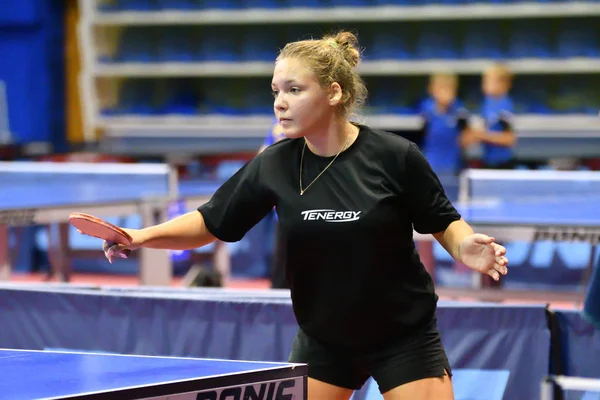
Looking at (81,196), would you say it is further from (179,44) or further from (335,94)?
(179,44)

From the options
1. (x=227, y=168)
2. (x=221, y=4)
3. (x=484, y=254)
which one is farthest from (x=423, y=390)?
(x=221, y=4)

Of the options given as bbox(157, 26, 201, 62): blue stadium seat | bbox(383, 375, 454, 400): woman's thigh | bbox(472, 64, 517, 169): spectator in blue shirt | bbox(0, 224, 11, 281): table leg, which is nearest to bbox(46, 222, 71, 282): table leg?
bbox(0, 224, 11, 281): table leg

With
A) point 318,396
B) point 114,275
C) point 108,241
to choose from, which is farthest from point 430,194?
point 114,275

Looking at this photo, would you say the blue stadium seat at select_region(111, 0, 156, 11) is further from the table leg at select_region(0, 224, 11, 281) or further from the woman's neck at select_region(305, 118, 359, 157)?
the woman's neck at select_region(305, 118, 359, 157)

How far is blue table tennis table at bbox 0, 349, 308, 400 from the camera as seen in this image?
2.29 meters

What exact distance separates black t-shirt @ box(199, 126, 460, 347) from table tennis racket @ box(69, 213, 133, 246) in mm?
420

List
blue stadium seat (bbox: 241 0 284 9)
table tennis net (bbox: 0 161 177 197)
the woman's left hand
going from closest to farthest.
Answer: the woman's left hand
table tennis net (bbox: 0 161 177 197)
blue stadium seat (bbox: 241 0 284 9)

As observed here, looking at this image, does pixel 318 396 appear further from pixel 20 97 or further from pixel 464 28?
pixel 20 97

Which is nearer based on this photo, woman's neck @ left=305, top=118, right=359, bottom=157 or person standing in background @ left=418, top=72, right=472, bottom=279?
woman's neck @ left=305, top=118, right=359, bottom=157

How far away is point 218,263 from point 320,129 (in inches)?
229

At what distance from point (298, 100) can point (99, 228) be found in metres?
0.61

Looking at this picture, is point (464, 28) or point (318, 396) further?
point (464, 28)

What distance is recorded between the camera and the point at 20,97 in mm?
13195

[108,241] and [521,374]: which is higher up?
[108,241]
